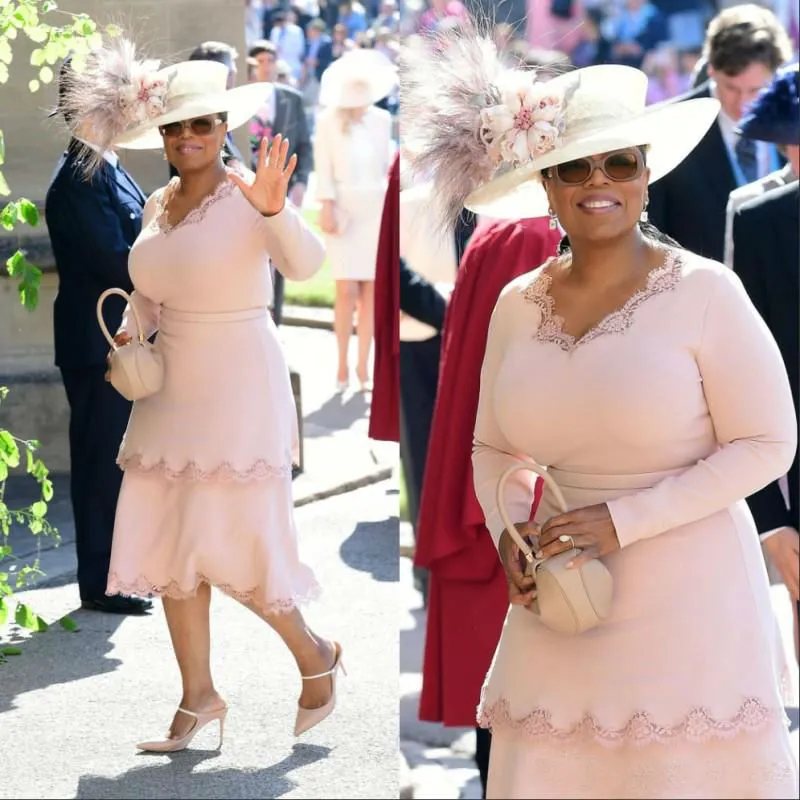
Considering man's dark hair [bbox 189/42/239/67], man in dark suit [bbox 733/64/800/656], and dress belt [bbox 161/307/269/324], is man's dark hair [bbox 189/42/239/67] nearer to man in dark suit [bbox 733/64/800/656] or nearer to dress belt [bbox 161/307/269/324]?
dress belt [bbox 161/307/269/324]

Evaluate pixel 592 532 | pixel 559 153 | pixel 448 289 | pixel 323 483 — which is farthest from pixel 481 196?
pixel 448 289

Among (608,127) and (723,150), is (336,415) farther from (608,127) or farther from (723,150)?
(723,150)

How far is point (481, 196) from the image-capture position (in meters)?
2.68

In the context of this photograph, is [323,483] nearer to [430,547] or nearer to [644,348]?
[430,547]

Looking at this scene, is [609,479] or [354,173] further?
[354,173]

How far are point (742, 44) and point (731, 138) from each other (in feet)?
1.16

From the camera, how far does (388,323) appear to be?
3.30m

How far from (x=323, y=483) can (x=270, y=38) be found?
87cm

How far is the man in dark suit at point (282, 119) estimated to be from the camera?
3135 mm

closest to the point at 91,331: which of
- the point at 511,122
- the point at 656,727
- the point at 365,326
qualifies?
the point at 365,326

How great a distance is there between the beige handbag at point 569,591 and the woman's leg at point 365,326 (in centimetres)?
93

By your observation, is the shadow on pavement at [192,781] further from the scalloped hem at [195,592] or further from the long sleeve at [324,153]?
the long sleeve at [324,153]

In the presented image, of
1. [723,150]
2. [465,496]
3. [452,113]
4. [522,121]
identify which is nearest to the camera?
[522,121]

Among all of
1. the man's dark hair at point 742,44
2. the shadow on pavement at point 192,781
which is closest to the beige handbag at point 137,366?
the shadow on pavement at point 192,781
